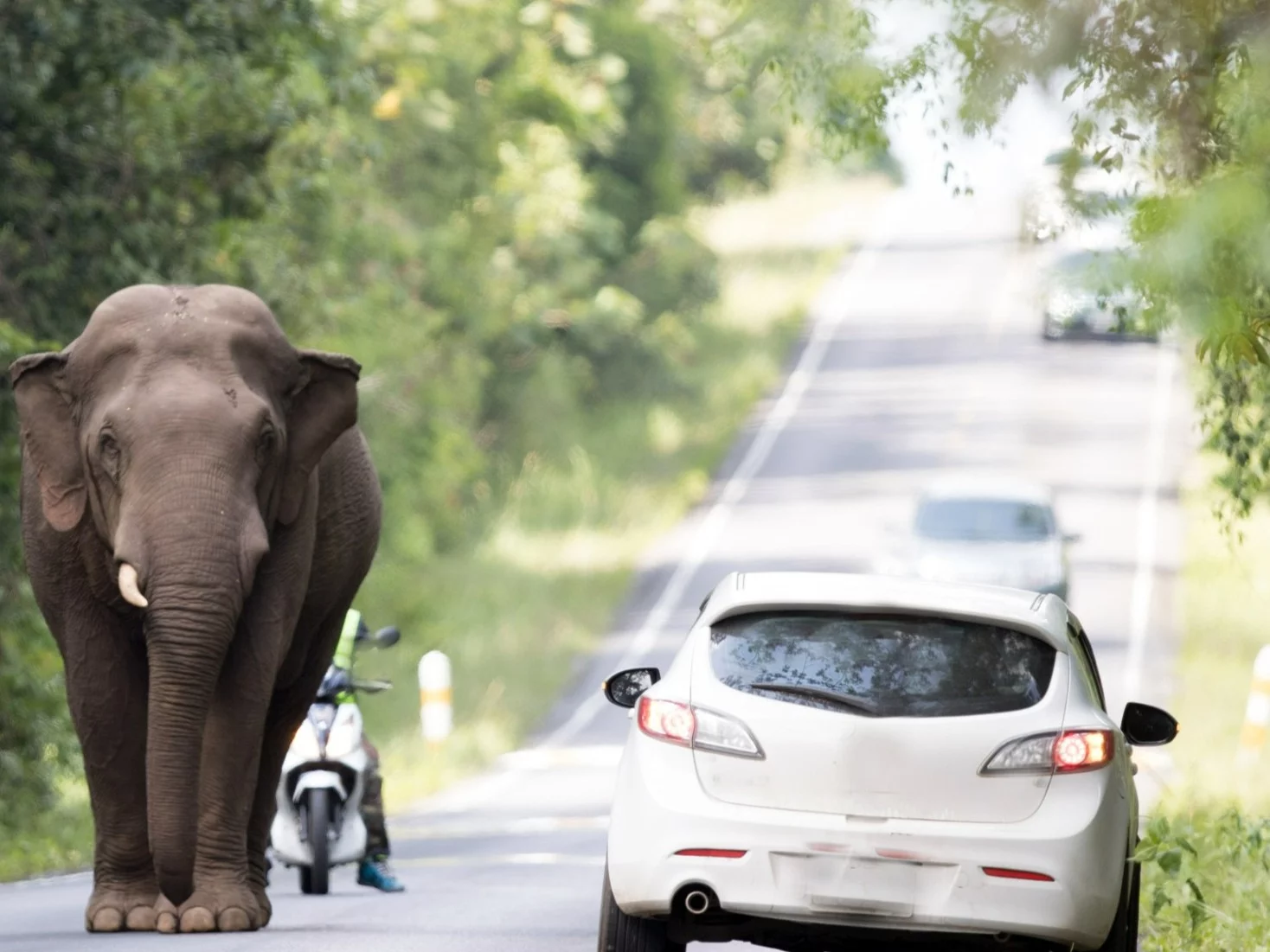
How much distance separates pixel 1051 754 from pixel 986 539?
22.6 meters

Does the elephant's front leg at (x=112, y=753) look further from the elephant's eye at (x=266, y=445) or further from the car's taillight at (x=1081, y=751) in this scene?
the car's taillight at (x=1081, y=751)

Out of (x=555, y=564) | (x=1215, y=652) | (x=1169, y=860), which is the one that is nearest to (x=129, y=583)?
(x=1169, y=860)

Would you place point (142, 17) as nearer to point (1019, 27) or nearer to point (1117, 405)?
point (1019, 27)

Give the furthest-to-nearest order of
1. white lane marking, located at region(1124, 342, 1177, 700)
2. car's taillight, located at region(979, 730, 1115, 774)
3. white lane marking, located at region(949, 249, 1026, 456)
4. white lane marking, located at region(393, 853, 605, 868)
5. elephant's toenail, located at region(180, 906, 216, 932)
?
white lane marking, located at region(949, 249, 1026, 456)
white lane marking, located at region(1124, 342, 1177, 700)
white lane marking, located at region(393, 853, 605, 868)
elephant's toenail, located at region(180, 906, 216, 932)
car's taillight, located at region(979, 730, 1115, 774)

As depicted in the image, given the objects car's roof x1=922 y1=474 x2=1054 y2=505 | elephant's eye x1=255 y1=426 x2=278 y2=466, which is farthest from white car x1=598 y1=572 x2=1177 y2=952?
car's roof x1=922 y1=474 x2=1054 y2=505

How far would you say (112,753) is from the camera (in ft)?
39.7

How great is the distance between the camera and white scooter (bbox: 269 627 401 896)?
558 inches

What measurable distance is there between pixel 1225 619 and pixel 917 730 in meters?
26.9

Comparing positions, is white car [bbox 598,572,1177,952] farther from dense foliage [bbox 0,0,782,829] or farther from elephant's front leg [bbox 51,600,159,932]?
dense foliage [bbox 0,0,782,829]

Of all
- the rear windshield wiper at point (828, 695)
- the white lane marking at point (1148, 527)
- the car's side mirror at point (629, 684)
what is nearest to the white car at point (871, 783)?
the rear windshield wiper at point (828, 695)

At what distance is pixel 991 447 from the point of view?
5062cm

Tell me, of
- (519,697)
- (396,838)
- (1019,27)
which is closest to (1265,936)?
(1019,27)

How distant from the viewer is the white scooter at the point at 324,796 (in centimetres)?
1418

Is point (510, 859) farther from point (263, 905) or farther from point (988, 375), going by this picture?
point (988, 375)
